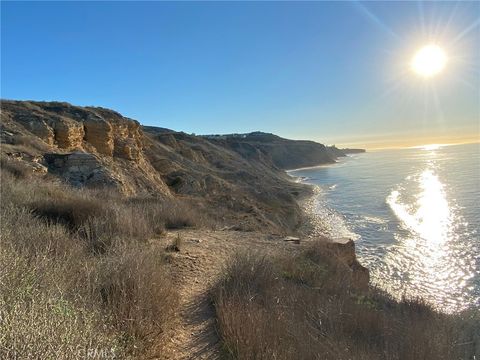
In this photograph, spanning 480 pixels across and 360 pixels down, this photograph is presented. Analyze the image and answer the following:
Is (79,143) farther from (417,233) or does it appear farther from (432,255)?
(417,233)

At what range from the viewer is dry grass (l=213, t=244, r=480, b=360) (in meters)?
3.52

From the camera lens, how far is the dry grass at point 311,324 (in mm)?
3518

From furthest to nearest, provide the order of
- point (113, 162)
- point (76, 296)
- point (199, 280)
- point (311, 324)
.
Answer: point (113, 162), point (199, 280), point (311, 324), point (76, 296)

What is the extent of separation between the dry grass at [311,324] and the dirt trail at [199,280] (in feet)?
0.76

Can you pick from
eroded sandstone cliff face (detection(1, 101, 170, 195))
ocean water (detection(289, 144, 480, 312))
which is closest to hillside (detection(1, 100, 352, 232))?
eroded sandstone cliff face (detection(1, 101, 170, 195))

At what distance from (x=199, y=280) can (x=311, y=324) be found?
243 cm

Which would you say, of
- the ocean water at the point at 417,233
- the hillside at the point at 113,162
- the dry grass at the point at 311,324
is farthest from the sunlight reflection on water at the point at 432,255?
the dry grass at the point at 311,324

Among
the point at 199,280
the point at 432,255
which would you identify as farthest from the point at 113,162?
the point at 432,255

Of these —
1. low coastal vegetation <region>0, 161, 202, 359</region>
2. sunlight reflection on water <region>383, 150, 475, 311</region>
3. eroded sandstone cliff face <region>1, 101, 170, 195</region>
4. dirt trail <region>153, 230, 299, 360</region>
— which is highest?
eroded sandstone cliff face <region>1, 101, 170, 195</region>

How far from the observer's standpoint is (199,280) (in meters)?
6.13

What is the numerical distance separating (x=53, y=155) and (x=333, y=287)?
14276 millimetres

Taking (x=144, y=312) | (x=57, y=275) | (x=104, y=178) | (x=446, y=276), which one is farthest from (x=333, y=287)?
(x=446, y=276)

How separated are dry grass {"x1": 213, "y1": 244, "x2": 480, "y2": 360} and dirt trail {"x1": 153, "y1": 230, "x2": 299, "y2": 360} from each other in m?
0.23

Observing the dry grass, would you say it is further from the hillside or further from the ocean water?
the hillside
